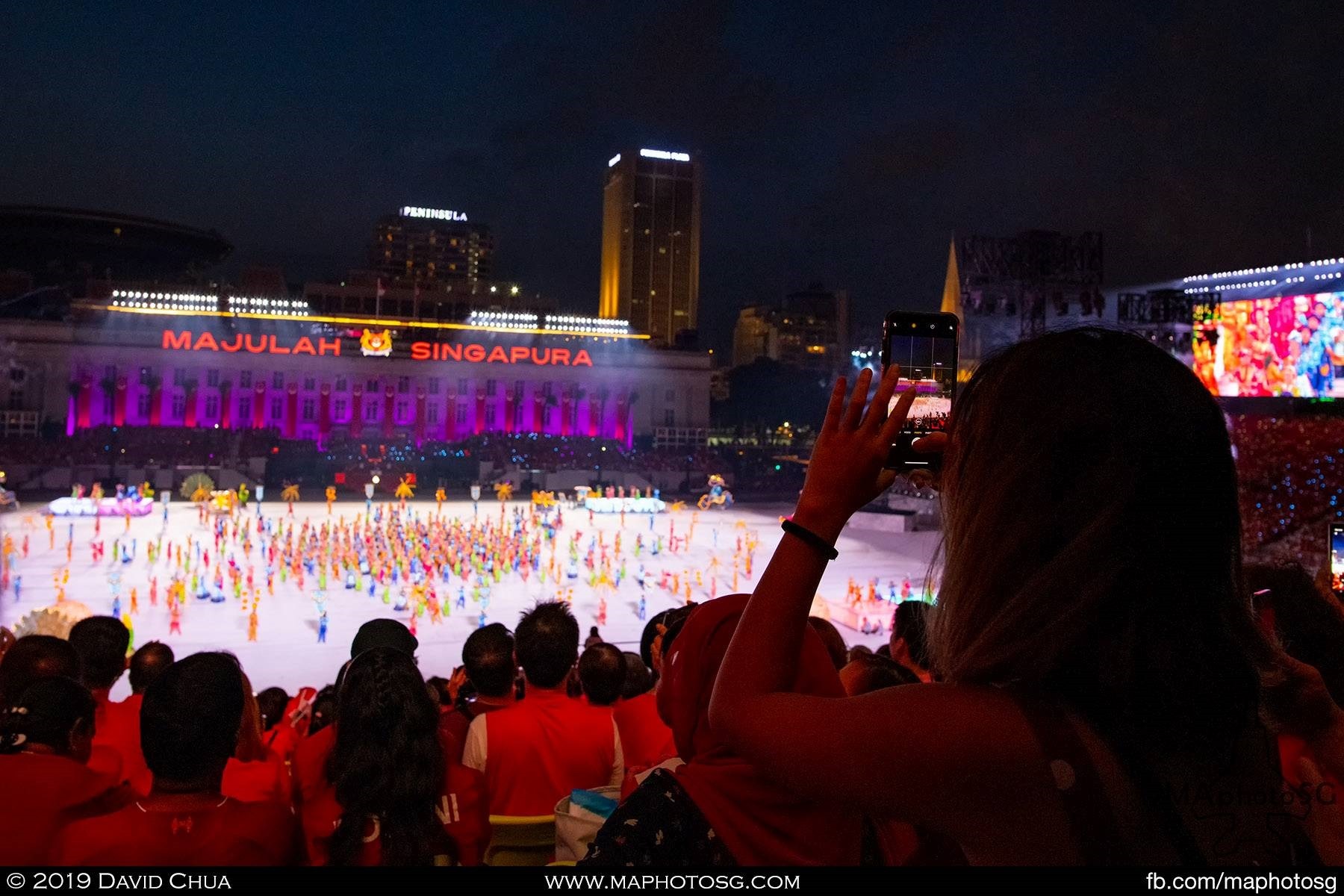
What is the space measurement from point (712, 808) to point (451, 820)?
1988 millimetres

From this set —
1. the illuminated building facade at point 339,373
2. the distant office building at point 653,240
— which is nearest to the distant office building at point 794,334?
the distant office building at point 653,240

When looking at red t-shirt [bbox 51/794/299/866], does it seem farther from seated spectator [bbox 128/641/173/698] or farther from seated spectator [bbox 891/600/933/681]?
seated spectator [bbox 891/600/933/681]

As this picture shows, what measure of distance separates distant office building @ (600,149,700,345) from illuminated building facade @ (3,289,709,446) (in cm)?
8646

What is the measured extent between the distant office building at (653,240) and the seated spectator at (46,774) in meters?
151

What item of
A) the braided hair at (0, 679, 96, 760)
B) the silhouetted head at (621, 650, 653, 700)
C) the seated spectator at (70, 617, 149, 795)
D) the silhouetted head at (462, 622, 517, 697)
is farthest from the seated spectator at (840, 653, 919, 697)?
the seated spectator at (70, 617, 149, 795)

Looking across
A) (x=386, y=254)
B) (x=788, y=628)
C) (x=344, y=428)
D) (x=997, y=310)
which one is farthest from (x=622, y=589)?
(x=386, y=254)

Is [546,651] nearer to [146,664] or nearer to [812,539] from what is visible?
[146,664]

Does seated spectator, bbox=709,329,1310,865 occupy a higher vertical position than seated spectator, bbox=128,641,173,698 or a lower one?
higher

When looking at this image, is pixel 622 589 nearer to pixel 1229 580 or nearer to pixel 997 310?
pixel 997 310

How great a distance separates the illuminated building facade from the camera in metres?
55.4

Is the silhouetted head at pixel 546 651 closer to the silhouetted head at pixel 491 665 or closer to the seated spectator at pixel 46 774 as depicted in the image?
the silhouetted head at pixel 491 665

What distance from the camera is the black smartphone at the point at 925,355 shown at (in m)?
1.82

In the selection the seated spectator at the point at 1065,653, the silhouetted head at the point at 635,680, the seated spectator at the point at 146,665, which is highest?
the seated spectator at the point at 1065,653

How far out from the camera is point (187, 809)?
275cm
